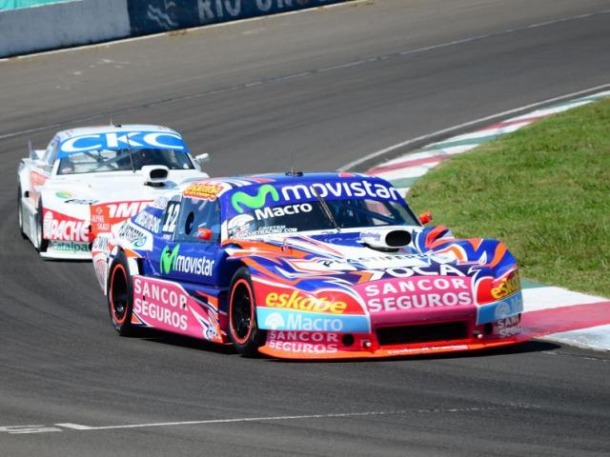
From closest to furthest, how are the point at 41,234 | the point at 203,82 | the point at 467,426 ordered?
the point at 467,426, the point at 41,234, the point at 203,82

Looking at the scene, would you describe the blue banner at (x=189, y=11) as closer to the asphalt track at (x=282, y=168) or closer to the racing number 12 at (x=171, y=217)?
the asphalt track at (x=282, y=168)

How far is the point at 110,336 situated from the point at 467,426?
4725 millimetres

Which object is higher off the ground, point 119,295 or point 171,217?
point 171,217

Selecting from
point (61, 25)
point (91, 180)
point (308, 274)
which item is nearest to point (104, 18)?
point (61, 25)

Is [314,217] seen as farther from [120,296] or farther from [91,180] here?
[91,180]

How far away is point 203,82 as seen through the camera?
29281 millimetres

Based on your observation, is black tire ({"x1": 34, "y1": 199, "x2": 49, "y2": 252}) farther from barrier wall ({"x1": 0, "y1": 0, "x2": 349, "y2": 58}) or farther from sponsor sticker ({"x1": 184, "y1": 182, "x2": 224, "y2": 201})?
barrier wall ({"x1": 0, "y1": 0, "x2": 349, "y2": 58})

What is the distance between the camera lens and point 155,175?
17453 millimetres

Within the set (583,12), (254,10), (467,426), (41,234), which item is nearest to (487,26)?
(583,12)

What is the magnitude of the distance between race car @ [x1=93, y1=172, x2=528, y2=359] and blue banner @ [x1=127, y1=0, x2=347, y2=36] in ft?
69.9

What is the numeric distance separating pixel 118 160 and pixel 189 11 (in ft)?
55.5

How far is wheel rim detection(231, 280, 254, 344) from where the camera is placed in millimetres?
10789

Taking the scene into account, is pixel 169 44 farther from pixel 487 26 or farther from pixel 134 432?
pixel 134 432

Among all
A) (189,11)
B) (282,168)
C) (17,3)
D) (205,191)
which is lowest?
(282,168)
